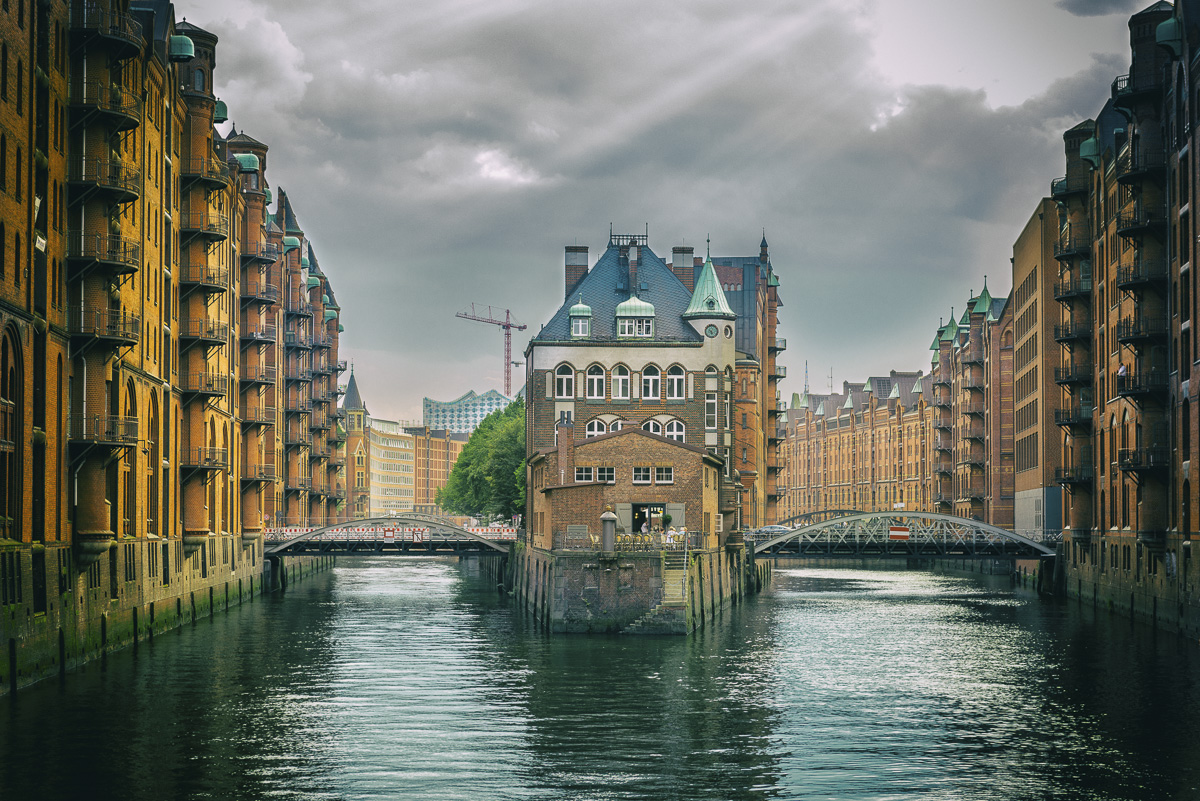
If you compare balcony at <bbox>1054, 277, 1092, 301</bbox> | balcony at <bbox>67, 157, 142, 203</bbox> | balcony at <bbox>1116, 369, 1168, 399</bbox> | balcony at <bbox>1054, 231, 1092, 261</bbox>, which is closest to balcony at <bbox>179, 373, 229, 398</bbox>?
balcony at <bbox>67, 157, 142, 203</bbox>

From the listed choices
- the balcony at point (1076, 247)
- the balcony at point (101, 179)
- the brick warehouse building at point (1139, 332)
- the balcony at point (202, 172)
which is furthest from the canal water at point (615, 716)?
the balcony at point (1076, 247)

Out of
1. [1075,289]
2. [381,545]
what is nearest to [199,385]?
[381,545]

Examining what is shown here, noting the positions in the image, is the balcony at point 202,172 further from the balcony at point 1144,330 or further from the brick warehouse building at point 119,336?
the balcony at point 1144,330

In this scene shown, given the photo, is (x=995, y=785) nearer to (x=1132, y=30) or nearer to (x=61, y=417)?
(x=61, y=417)

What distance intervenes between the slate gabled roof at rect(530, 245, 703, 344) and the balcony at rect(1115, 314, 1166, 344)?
33.8m

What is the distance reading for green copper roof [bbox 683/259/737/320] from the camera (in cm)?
9394

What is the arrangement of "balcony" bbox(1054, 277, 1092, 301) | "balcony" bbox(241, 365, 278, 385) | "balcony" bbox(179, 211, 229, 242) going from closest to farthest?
"balcony" bbox(179, 211, 229, 242) → "balcony" bbox(1054, 277, 1092, 301) → "balcony" bbox(241, 365, 278, 385)

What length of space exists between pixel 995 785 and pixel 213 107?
169 feet

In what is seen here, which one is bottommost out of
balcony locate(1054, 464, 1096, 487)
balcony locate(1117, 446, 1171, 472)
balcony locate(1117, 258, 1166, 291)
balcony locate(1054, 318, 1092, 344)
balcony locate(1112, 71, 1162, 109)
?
balcony locate(1054, 464, 1096, 487)

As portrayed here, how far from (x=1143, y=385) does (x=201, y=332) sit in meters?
41.6

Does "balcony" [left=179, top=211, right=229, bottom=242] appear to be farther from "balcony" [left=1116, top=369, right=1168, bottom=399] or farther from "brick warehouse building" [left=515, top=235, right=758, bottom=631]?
"balcony" [left=1116, top=369, right=1168, bottom=399]

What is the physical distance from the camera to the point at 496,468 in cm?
12000

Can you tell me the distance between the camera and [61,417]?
147 feet

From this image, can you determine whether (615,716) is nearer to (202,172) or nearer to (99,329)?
(99,329)
